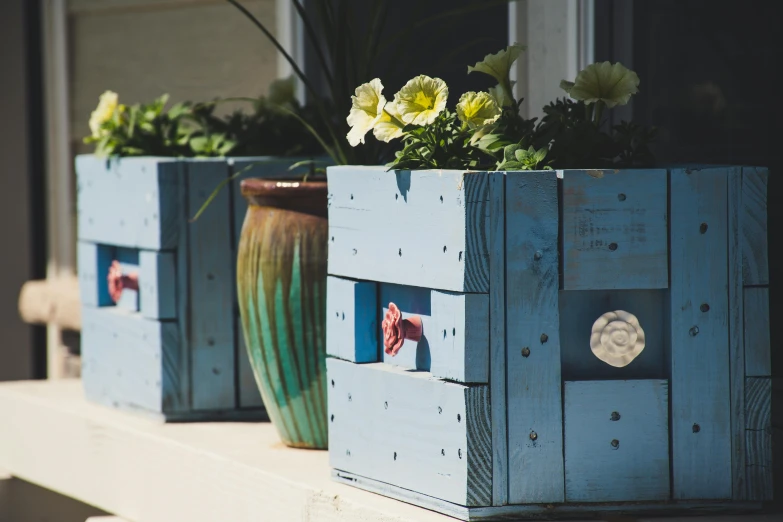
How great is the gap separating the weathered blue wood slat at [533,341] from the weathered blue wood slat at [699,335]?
0.61 ft

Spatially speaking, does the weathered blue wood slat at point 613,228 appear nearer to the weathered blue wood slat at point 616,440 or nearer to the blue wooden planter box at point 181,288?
the weathered blue wood slat at point 616,440

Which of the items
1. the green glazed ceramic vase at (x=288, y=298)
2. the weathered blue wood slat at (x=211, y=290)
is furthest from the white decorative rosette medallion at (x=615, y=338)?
Answer: the weathered blue wood slat at (x=211, y=290)

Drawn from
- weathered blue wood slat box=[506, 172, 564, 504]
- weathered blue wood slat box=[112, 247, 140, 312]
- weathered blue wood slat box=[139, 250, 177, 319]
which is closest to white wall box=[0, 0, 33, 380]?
weathered blue wood slat box=[112, 247, 140, 312]

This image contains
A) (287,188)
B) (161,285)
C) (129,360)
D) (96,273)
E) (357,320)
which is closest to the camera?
(357,320)

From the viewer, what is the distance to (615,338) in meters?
1.80

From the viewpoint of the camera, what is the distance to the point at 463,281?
176cm

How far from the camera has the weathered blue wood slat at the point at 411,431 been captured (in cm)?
179

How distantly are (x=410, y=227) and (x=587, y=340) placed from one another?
33 centimetres

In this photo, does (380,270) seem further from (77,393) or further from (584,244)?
(77,393)

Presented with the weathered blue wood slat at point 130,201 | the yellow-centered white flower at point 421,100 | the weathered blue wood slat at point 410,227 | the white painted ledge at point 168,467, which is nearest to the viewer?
the weathered blue wood slat at point 410,227

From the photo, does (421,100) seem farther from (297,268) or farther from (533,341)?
Answer: (297,268)

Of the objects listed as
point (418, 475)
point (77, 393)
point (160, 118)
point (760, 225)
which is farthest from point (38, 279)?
point (760, 225)

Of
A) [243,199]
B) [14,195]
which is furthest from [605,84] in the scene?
[14,195]

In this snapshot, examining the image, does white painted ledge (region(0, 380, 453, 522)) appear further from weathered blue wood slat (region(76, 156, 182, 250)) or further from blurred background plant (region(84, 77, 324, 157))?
blurred background plant (region(84, 77, 324, 157))
